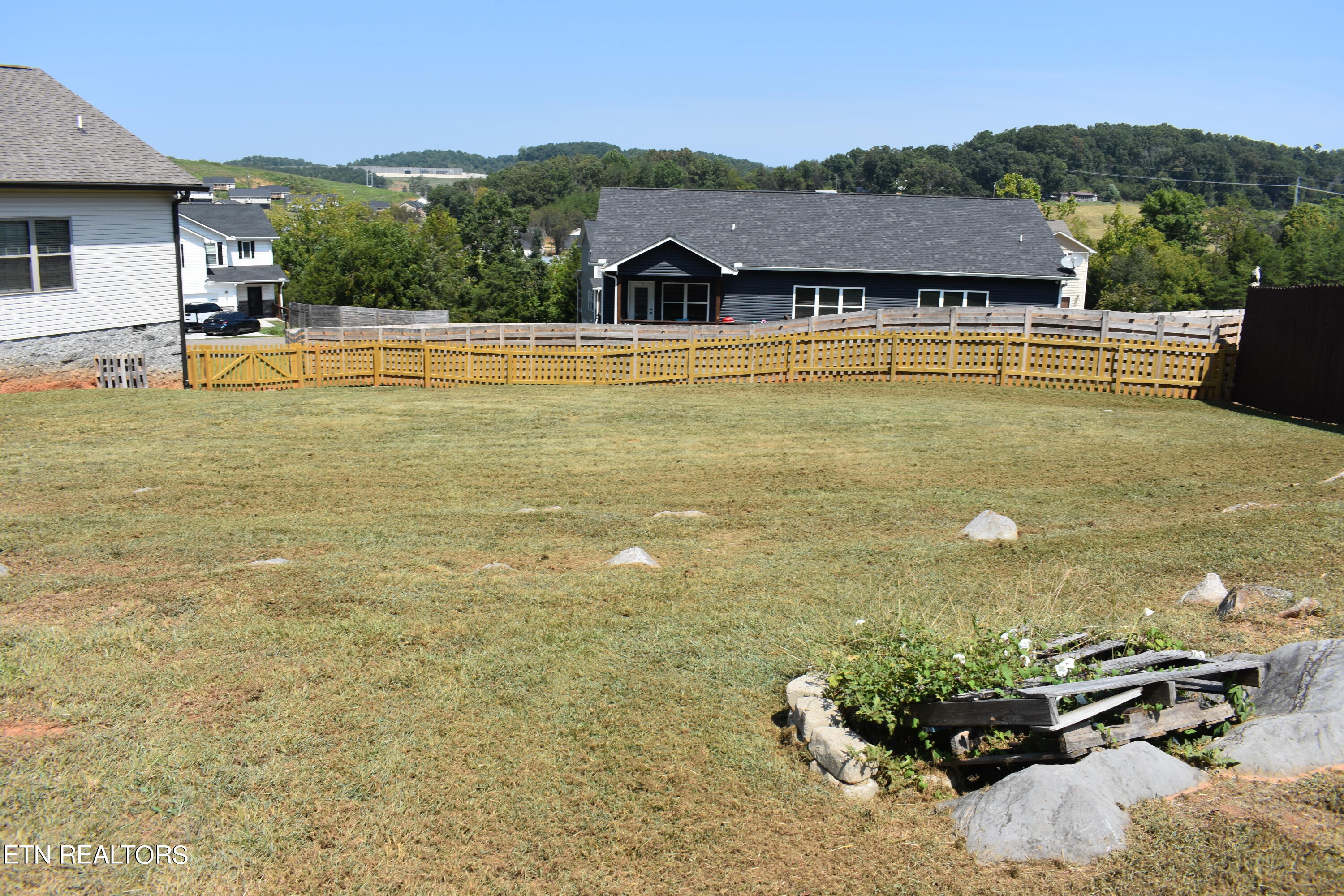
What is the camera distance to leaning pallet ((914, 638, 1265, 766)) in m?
4.73

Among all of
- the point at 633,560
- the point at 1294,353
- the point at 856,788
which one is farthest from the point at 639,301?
the point at 856,788

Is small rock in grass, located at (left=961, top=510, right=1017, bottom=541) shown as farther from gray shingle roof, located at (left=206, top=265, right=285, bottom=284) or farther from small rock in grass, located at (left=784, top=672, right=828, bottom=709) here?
gray shingle roof, located at (left=206, top=265, right=285, bottom=284)

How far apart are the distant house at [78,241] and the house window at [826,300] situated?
17534 millimetres

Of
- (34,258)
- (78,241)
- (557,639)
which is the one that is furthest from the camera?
(78,241)

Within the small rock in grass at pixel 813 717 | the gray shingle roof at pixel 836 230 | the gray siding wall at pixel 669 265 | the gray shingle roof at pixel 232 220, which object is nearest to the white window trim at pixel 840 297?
the gray shingle roof at pixel 836 230

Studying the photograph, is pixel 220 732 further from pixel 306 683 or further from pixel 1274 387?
pixel 1274 387

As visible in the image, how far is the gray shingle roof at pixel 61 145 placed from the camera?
2017cm

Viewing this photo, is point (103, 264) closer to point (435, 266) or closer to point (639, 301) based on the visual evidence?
point (639, 301)

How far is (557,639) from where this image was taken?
23.0ft

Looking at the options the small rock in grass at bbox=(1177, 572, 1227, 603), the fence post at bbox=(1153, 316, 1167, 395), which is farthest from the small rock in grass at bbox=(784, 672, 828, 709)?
the fence post at bbox=(1153, 316, 1167, 395)

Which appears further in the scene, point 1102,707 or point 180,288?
point 180,288

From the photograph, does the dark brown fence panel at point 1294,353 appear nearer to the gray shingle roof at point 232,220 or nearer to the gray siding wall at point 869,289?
the gray siding wall at point 869,289

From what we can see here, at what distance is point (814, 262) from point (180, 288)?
18.0m

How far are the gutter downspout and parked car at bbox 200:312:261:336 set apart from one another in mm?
33607
